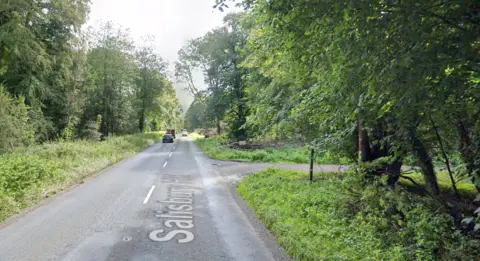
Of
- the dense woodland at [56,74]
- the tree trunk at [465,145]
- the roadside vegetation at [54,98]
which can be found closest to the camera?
the tree trunk at [465,145]

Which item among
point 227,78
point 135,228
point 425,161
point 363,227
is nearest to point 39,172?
point 135,228

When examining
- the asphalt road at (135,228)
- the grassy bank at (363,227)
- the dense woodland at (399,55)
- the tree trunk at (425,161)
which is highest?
the dense woodland at (399,55)

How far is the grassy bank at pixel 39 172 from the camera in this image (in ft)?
29.0

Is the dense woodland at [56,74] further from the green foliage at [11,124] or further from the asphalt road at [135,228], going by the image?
the asphalt road at [135,228]

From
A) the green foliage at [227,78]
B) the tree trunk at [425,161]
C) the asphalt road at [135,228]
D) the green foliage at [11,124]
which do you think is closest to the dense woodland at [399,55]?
the tree trunk at [425,161]

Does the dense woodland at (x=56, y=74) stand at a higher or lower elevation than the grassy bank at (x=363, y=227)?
higher

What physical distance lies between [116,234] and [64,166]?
923 cm

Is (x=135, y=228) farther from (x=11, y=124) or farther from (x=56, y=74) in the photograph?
(x=56, y=74)

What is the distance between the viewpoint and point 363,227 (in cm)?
606

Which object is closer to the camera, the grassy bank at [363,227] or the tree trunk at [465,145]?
the tree trunk at [465,145]

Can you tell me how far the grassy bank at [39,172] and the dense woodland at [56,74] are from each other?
2.64 m

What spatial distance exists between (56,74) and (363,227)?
2569 centimetres

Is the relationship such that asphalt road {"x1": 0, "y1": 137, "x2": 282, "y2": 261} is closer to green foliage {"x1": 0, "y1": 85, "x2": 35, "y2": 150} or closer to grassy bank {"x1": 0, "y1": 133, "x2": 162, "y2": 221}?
grassy bank {"x1": 0, "y1": 133, "x2": 162, "y2": 221}

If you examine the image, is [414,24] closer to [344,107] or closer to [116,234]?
[344,107]
